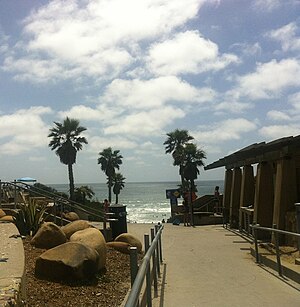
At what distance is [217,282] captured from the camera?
7527mm

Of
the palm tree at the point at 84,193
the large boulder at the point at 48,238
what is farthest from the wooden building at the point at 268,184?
the palm tree at the point at 84,193

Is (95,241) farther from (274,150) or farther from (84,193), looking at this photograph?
(84,193)

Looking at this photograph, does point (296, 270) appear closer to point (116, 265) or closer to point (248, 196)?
point (116, 265)

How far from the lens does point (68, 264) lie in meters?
6.40

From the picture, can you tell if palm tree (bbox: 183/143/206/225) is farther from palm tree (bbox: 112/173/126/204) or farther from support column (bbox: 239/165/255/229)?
support column (bbox: 239/165/255/229)

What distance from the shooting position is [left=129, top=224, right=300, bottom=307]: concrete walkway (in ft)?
20.2

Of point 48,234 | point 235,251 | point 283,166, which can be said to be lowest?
point 235,251

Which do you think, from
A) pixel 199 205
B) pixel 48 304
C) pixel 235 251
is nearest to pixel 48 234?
pixel 48 304

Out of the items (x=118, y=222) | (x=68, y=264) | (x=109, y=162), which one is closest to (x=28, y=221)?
(x=118, y=222)

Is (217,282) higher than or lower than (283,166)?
lower

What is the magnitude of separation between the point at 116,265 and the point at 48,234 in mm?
1531

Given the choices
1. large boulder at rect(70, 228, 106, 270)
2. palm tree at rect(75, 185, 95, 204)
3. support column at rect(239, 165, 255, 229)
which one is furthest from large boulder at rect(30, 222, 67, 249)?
palm tree at rect(75, 185, 95, 204)

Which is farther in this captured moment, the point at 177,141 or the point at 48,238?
the point at 177,141

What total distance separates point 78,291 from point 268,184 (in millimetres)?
10231
